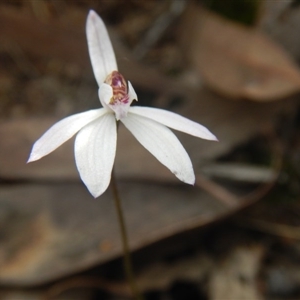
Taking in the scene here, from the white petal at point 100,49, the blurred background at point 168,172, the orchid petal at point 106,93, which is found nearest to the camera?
the orchid petal at point 106,93

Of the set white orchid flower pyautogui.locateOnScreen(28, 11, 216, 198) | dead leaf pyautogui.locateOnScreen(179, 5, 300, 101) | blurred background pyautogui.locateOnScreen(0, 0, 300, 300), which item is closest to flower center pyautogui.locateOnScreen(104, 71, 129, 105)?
white orchid flower pyautogui.locateOnScreen(28, 11, 216, 198)

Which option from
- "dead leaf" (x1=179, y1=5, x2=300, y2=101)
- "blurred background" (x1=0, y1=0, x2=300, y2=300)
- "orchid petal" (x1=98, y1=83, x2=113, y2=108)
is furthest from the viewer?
"dead leaf" (x1=179, y1=5, x2=300, y2=101)

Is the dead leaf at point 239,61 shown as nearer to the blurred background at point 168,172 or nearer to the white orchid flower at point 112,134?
the blurred background at point 168,172

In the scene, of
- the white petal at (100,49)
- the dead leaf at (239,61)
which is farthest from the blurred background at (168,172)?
the white petal at (100,49)

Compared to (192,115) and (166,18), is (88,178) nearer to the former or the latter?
(192,115)

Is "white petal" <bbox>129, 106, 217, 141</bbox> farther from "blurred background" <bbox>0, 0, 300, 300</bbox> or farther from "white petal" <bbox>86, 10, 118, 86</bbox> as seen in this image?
"blurred background" <bbox>0, 0, 300, 300</bbox>

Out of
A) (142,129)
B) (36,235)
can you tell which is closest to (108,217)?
(36,235)
